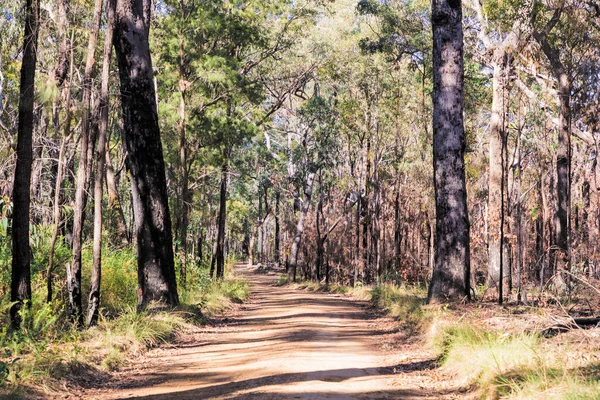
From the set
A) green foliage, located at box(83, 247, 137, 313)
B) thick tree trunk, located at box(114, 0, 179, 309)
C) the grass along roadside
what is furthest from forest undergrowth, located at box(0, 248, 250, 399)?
the grass along roadside

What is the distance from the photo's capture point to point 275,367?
820cm

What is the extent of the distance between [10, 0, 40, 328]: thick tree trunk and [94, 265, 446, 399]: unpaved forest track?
250 cm

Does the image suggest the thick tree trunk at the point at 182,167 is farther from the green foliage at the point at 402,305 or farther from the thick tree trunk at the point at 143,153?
the thick tree trunk at the point at 143,153

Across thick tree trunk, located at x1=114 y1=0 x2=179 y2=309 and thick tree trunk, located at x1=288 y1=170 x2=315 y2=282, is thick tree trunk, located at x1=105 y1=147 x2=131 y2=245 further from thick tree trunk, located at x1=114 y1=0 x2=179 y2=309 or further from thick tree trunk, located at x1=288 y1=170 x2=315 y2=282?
thick tree trunk, located at x1=288 y1=170 x2=315 y2=282

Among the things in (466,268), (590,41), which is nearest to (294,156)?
(590,41)

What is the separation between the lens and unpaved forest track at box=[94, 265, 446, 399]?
6949 mm

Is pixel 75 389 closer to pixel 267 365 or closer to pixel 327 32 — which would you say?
pixel 267 365

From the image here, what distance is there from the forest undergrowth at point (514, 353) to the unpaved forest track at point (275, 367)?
2.30 ft

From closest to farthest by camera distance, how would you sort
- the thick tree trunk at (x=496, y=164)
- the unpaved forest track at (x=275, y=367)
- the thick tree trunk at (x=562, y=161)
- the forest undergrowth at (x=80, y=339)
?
1. the unpaved forest track at (x=275, y=367)
2. the forest undergrowth at (x=80, y=339)
3. the thick tree trunk at (x=496, y=164)
4. the thick tree trunk at (x=562, y=161)

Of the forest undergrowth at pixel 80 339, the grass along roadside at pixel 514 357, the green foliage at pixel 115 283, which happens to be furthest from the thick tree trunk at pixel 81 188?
the grass along roadside at pixel 514 357

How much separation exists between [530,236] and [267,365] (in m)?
43.5

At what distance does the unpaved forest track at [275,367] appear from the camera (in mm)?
6949

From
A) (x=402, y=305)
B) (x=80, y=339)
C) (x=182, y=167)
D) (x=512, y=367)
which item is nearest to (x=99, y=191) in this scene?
(x=80, y=339)

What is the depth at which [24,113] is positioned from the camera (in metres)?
10.6
